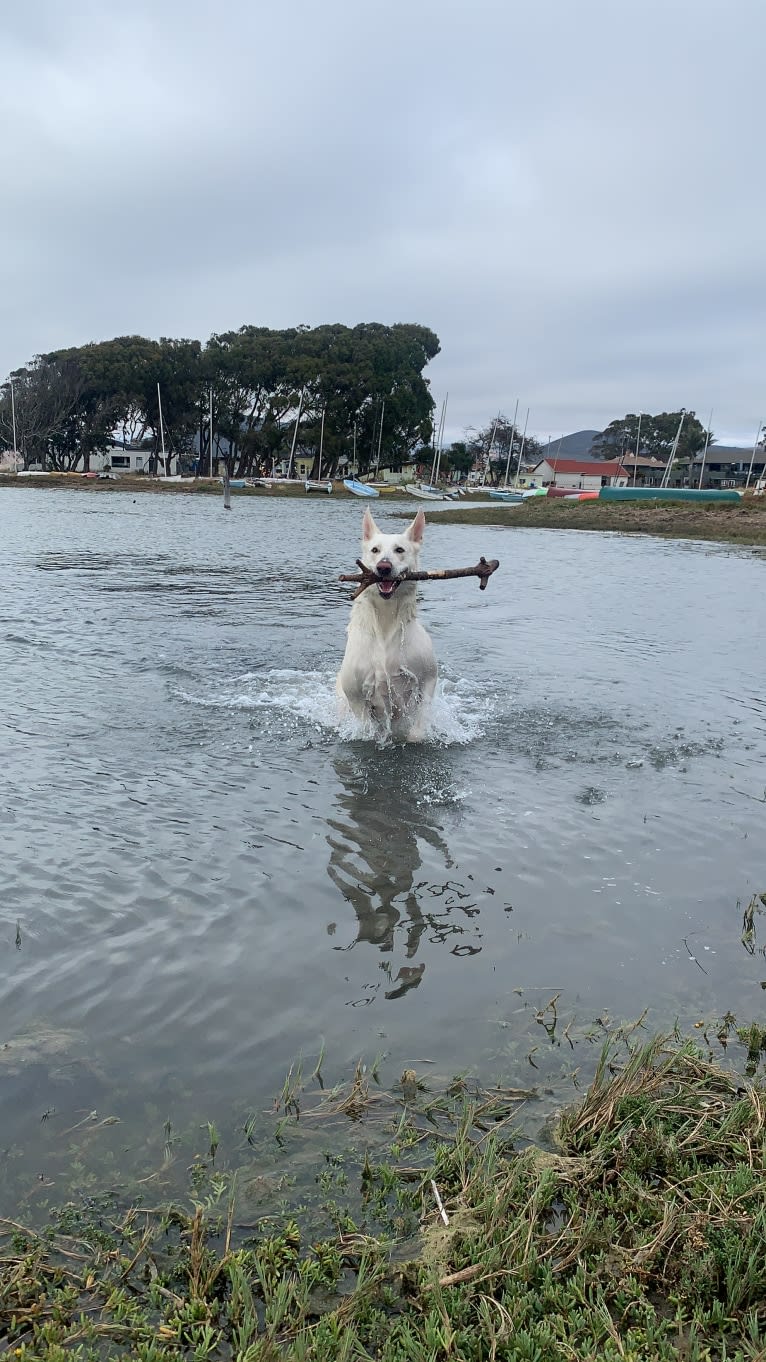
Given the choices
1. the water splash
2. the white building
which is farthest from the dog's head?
the white building

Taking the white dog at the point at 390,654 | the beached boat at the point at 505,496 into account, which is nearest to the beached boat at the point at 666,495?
the beached boat at the point at 505,496

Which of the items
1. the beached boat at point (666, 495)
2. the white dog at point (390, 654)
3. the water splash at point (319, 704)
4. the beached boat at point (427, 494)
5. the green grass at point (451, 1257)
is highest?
the beached boat at point (666, 495)

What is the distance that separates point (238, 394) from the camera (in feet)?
380

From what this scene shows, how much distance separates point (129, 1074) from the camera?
4191mm

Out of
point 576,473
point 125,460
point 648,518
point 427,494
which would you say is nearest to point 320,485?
point 427,494

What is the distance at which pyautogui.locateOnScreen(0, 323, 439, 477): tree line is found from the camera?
109 meters

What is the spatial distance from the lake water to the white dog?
40cm

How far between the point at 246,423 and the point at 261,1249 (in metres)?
122

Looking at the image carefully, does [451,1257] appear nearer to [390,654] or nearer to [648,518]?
[390,654]

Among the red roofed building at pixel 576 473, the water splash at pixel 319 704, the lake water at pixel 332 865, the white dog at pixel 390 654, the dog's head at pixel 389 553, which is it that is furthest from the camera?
the red roofed building at pixel 576 473

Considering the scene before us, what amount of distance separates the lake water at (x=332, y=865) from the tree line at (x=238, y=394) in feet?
332

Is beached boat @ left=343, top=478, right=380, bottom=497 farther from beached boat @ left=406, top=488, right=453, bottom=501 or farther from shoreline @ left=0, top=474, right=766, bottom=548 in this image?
shoreline @ left=0, top=474, right=766, bottom=548

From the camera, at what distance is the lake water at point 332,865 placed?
4.50 m

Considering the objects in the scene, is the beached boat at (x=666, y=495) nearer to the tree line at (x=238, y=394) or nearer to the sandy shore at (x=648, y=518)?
the sandy shore at (x=648, y=518)
